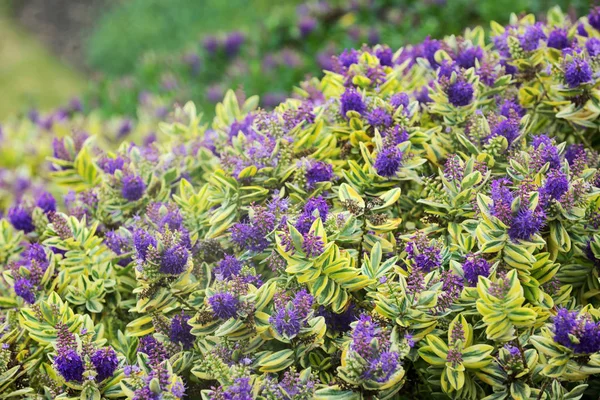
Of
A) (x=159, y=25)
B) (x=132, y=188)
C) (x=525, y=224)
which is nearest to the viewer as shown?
(x=525, y=224)

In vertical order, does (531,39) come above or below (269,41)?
above

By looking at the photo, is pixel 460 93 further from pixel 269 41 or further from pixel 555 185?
pixel 269 41

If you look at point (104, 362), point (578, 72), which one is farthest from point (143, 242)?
point (578, 72)

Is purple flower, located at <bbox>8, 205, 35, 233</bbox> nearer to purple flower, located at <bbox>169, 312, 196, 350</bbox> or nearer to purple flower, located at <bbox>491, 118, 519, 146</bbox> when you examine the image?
purple flower, located at <bbox>169, 312, 196, 350</bbox>

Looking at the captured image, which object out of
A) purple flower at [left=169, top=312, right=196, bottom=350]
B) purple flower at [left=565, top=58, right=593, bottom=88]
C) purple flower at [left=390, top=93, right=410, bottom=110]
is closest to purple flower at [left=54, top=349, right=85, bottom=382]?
purple flower at [left=169, top=312, right=196, bottom=350]

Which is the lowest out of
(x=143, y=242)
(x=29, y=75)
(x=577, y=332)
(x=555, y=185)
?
(x=29, y=75)

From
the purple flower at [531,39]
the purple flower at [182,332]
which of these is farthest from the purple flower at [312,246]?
the purple flower at [531,39]
